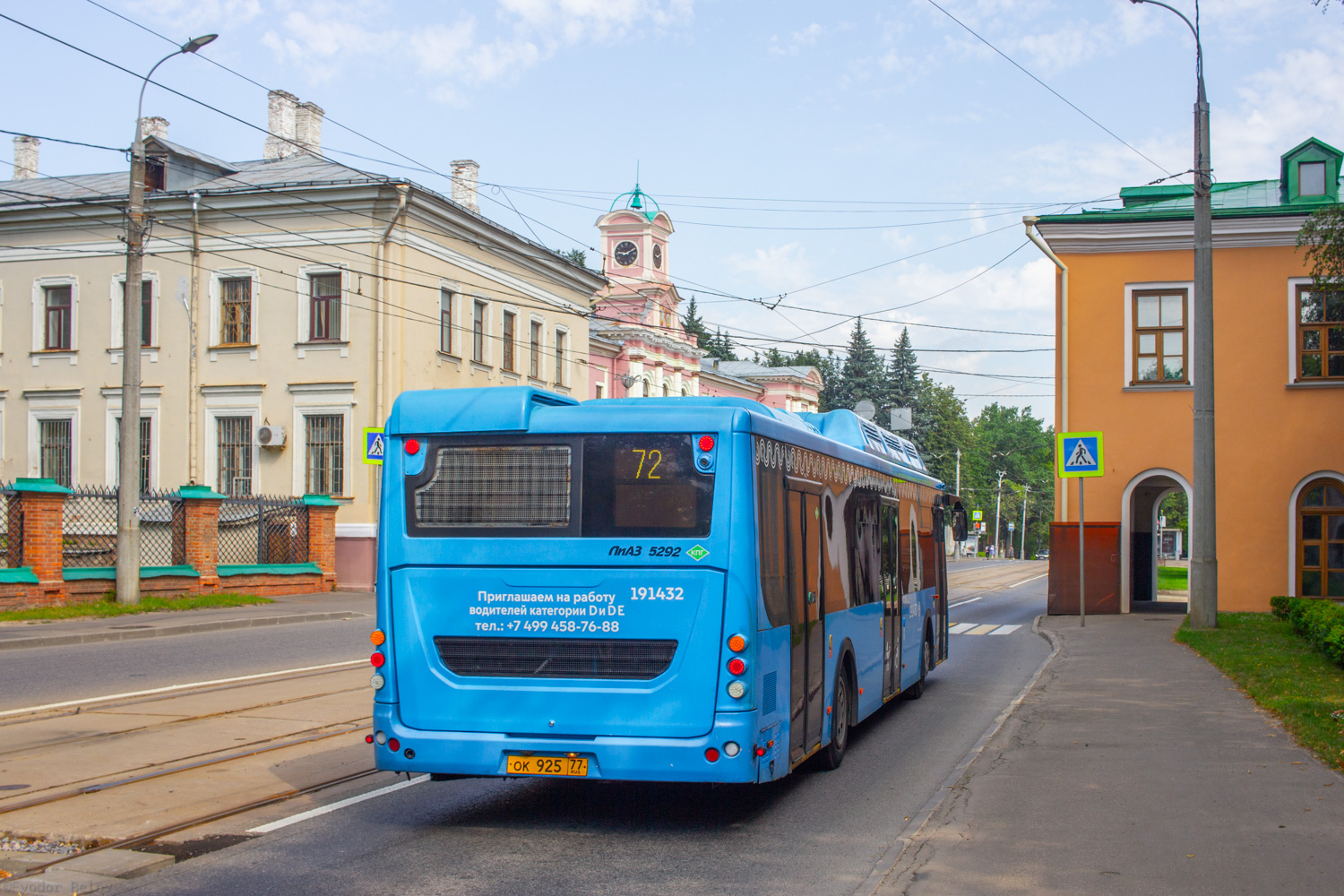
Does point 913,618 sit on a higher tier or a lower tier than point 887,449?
lower

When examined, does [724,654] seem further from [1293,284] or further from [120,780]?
[1293,284]

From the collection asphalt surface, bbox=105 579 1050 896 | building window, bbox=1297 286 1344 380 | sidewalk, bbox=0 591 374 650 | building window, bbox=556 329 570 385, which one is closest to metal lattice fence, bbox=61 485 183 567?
sidewalk, bbox=0 591 374 650

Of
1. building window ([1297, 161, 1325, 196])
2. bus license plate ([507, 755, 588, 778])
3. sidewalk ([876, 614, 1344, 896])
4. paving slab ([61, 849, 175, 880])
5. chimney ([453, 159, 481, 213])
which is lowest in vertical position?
paving slab ([61, 849, 175, 880])

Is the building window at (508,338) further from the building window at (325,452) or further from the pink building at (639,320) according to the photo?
the pink building at (639,320)

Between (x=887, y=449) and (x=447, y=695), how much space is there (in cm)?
660

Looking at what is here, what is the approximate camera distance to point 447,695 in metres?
7.25

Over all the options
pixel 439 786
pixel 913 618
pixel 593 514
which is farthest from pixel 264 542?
pixel 593 514

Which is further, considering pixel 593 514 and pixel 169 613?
pixel 169 613

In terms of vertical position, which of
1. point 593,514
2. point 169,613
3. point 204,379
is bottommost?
point 169,613

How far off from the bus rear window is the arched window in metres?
22.9

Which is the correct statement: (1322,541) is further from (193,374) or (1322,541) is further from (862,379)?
(862,379)

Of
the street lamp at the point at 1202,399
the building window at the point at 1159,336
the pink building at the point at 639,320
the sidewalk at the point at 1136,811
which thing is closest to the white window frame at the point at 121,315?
the pink building at the point at 639,320

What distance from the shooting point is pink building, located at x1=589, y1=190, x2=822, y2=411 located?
5466 centimetres

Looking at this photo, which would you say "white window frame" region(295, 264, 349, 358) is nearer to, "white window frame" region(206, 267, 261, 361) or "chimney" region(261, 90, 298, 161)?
"white window frame" region(206, 267, 261, 361)
